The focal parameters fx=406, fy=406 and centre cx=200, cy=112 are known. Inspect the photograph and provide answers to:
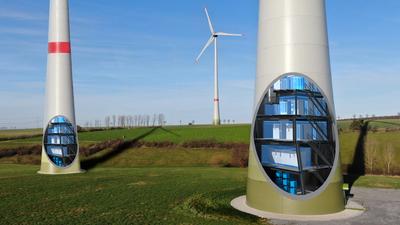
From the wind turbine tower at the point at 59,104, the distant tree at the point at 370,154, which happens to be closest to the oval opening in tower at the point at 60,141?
the wind turbine tower at the point at 59,104

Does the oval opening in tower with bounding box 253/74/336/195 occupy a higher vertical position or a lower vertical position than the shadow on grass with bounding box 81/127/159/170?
higher

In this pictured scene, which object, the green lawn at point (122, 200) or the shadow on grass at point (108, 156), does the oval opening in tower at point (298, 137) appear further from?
the shadow on grass at point (108, 156)

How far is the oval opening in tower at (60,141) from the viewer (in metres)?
34.9

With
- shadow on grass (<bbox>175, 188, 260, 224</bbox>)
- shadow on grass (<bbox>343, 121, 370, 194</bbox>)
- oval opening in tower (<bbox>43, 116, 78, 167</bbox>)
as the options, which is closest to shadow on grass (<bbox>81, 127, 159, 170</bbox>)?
oval opening in tower (<bbox>43, 116, 78, 167</bbox>)

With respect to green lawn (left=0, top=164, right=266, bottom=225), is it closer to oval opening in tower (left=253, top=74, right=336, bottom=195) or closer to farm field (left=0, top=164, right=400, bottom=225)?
farm field (left=0, top=164, right=400, bottom=225)

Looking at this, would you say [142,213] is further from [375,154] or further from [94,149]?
[94,149]

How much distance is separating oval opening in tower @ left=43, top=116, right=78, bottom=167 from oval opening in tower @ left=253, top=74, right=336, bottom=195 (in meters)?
21.9

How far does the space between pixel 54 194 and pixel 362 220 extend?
54.3 ft

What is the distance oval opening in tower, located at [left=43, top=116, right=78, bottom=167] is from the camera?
34875mm

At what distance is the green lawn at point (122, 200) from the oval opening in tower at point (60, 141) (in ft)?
13.6

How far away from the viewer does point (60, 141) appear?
3497 cm

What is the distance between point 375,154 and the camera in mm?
44656

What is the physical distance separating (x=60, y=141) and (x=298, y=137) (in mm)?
23773

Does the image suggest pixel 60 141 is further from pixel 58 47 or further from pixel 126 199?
pixel 126 199
